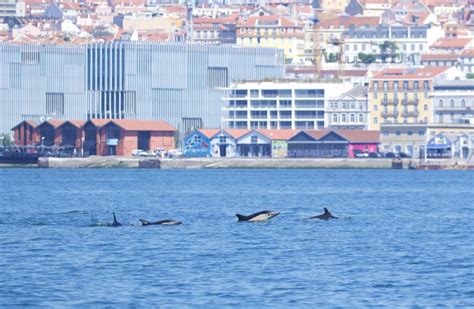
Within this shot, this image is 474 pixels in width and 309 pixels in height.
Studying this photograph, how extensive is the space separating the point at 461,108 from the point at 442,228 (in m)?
106

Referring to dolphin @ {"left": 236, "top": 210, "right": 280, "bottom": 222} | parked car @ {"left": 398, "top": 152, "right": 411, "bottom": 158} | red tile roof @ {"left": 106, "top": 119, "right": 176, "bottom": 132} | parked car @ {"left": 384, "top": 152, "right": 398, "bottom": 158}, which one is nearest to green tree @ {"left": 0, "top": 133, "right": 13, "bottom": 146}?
red tile roof @ {"left": 106, "top": 119, "right": 176, "bottom": 132}

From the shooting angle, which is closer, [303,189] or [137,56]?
[303,189]

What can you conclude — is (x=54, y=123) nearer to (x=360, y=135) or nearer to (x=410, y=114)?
(x=360, y=135)

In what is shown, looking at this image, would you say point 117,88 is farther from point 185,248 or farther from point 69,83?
point 185,248

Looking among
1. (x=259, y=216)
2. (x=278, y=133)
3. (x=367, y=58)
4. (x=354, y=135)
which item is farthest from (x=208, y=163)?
(x=259, y=216)

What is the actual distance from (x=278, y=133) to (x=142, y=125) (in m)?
10.9

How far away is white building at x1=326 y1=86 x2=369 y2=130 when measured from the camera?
164750mm

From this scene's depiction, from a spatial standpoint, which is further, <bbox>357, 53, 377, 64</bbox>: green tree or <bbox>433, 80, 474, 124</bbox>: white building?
<bbox>357, 53, 377, 64</bbox>: green tree

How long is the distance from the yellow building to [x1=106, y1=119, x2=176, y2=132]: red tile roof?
58.8 ft

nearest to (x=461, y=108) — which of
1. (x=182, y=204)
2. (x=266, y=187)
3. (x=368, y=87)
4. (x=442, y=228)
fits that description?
(x=368, y=87)

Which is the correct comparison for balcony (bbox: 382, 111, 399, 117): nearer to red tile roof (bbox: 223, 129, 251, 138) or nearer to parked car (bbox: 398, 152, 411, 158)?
parked car (bbox: 398, 152, 411, 158)

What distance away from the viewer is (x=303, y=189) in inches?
3809

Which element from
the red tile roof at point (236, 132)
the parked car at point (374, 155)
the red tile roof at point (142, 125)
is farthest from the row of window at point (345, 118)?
the red tile roof at point (142, 125)

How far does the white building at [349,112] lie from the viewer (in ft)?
541
